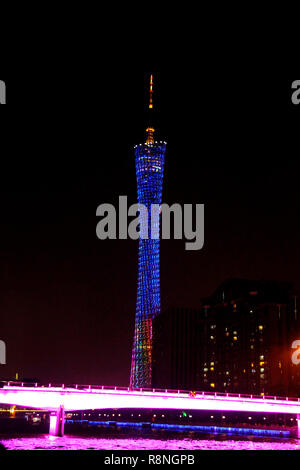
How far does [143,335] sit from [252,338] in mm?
69535

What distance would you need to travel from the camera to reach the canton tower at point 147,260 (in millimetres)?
114438

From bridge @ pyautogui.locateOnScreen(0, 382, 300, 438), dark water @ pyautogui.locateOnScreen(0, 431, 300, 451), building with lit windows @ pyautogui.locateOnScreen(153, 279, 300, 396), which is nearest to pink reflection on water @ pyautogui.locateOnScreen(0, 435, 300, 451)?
dark water @ pyautogui.locateOnScreen(0, 431, 300, 451)

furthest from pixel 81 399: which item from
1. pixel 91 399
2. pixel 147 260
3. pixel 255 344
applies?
pixel 255 344

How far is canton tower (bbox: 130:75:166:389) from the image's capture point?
114m

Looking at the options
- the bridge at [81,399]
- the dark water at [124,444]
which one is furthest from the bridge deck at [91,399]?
the dark water at [124,444]

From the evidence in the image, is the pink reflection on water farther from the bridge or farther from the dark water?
the bridge

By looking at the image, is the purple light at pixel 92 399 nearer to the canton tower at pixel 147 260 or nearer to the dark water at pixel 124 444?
the dark water at pixel 124 444

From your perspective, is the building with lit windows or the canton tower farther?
the building with lit windows

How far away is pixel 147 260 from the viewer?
115 meters

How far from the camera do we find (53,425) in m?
78.4

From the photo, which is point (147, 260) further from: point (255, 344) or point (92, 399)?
point (255, 344)
